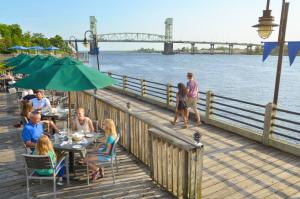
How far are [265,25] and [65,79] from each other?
16.7 feet

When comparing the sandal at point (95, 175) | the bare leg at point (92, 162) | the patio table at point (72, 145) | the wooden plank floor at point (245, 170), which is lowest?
the wooden plank floor at point (245, 170)

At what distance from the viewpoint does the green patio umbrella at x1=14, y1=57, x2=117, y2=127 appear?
15.8 ft

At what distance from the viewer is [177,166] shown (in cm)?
441

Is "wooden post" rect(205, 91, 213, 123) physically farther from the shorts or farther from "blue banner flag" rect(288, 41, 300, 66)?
"blue banner flag" rect(288, 41, 300, 66)

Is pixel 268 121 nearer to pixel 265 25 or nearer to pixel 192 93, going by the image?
pixel 265 25

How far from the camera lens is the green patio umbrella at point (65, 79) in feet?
15.8

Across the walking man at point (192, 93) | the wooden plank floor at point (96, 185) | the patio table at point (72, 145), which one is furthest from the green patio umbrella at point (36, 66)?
the walking man at point (192, 93)

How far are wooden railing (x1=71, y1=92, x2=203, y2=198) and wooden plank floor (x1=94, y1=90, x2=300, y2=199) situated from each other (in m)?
0.33

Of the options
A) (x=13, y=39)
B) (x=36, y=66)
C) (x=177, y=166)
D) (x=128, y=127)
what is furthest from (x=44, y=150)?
(x=13, y=39)

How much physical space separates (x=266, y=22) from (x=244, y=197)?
14.4ft

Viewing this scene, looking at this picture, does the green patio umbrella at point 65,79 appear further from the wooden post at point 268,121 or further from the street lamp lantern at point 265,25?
the wooden post at point 268,121

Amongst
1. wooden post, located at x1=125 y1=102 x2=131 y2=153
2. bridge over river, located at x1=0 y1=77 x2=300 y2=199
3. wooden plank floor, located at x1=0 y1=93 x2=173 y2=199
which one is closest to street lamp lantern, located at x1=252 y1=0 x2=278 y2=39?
bridge over river, located at x1=0 y1=77 x2=300 y2=199

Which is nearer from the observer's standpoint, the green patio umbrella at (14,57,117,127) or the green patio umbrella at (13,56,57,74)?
the green patio umbrella at (14,57,117,127)

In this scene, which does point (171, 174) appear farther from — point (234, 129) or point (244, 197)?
point (234, 129)
